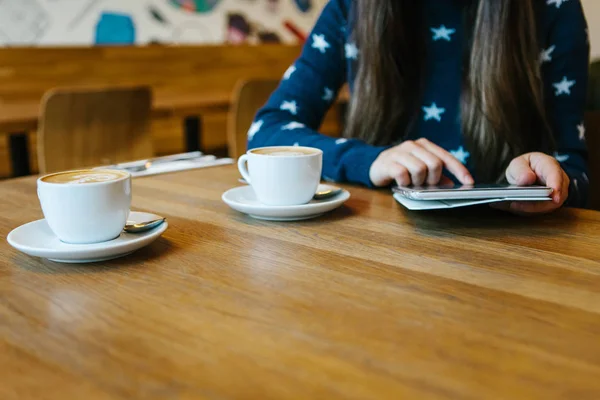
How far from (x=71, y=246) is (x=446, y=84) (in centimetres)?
90

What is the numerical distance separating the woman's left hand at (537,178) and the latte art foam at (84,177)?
46 centimetres

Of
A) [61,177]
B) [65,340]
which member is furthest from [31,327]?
[61,177]

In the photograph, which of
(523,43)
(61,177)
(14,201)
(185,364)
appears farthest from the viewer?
(523,43)

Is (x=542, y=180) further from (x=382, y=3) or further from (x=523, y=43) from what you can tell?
(x=382, y=3)

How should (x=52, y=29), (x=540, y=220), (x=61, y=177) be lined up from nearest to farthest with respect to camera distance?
(x=61, y=177) < (x=540, y=220) < (x=52, y=29)

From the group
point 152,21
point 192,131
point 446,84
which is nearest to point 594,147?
point 446,84

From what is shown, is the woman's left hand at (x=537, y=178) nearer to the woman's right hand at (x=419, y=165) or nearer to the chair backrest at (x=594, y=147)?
the woman's right hand at (x=419, y=165)

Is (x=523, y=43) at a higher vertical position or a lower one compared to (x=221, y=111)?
higher

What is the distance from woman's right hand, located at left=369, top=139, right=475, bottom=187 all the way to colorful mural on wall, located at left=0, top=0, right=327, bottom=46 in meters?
2.93

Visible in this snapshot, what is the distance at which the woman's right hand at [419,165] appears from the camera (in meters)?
0.83

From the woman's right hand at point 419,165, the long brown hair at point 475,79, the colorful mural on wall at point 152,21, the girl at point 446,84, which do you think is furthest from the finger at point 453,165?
the colorful mural on wall at point 152,21

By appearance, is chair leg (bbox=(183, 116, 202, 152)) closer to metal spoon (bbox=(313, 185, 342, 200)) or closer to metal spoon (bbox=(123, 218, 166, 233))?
metal spoon (bbox=(313, 185, 342, 200))

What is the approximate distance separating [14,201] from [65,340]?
51 cm

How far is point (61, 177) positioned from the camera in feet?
2.14
